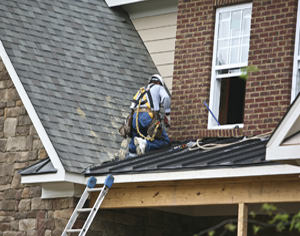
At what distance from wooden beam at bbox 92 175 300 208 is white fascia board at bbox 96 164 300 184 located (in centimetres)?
20

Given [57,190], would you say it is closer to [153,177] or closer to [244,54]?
[153,177]

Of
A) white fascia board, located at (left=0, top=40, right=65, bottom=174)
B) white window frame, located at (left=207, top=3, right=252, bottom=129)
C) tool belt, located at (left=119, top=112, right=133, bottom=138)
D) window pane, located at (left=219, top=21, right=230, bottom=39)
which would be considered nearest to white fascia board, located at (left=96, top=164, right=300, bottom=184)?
white fascia board, located at (left=0, top=40, right=65, bottom=174)

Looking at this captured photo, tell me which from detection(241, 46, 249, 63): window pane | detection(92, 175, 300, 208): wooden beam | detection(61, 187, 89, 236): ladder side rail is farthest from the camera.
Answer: detection(241, 46, 249, 63): window pane

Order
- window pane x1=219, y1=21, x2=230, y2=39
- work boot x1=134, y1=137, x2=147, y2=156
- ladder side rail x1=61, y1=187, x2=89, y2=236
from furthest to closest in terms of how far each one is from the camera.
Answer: window pane x1=219, y1=21, x2=230, y2=39, work boot x1=134, y1=137, x2=147, y2=156, ladder side rail x1=61, y1=187, x2=89, y2=236

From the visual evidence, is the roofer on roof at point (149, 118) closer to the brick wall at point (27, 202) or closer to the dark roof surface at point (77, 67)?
the dark roof surface at point (77, 67)

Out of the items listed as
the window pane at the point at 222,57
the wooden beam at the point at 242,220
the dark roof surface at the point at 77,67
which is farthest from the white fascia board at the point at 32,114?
the window pane at the point at 222,57

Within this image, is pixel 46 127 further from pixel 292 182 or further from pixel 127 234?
pixel 292 182

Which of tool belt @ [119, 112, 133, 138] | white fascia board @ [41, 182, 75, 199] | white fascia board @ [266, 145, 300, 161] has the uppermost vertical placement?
tool belt @ [119, 112, 133, 138]

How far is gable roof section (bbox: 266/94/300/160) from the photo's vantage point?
8289 mm

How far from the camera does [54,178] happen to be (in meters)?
11.6

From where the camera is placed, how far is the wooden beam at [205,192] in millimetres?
10266

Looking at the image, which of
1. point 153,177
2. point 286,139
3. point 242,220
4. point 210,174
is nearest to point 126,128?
point 153,177

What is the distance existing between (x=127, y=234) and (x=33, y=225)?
1.40 m

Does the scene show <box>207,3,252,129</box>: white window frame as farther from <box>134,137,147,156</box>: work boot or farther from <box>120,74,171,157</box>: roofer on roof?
<box>134,137,147,156</box>: work boot
